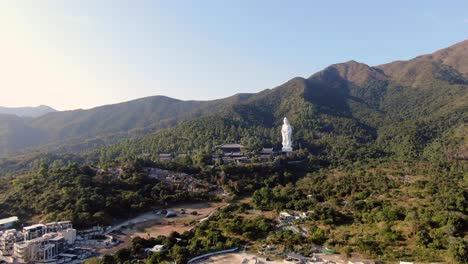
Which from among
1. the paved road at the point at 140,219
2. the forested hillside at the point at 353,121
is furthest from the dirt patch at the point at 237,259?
the forested hillside at the point at 353,121

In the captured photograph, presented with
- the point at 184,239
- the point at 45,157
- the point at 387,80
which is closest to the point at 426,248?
the point at 184,239

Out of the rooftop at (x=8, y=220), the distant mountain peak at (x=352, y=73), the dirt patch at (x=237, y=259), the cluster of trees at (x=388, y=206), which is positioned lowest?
the dirt patch at (x=237, y=259)

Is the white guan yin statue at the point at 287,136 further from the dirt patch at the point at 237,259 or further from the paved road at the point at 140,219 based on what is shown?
the dirt patch at the point at 237,259

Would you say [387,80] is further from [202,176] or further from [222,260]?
[222,260]

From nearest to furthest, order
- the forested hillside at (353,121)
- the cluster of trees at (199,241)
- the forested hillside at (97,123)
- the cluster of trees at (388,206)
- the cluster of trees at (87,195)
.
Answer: the cluster of trees at (199,241) < the cluster of trees at (388,206) < the cluster of trees at (87,195) < the forested hillside at (353,121) < the forested hillside at (97,123)

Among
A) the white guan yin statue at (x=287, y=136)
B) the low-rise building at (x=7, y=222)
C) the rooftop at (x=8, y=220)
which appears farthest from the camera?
the white guan yin statue at (x=287, y=136)

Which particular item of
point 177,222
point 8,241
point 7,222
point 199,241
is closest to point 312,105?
point 177,222

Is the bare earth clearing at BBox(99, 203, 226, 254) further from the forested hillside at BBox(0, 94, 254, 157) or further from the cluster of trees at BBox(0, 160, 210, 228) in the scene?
Answer: the forested hillside at BBox(0, 94, 254, 157)

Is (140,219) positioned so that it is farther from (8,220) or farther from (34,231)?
(8,220)

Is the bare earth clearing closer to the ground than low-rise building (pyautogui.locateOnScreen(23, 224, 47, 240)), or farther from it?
closer to the ground

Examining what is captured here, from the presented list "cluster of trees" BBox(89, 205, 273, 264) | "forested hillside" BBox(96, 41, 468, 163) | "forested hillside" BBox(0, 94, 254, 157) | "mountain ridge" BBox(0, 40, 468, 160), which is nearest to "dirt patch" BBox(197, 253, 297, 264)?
"cluster of trees" BBox(89, 205, 273, 264)

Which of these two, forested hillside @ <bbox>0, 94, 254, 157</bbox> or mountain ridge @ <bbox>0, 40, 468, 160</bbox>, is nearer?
mountain ridge @ <bbox>0, 40, 468, 160</bbox>

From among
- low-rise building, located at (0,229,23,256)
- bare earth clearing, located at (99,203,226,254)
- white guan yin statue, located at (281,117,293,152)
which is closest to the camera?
low-rise building, located at (0,229,23,256)
